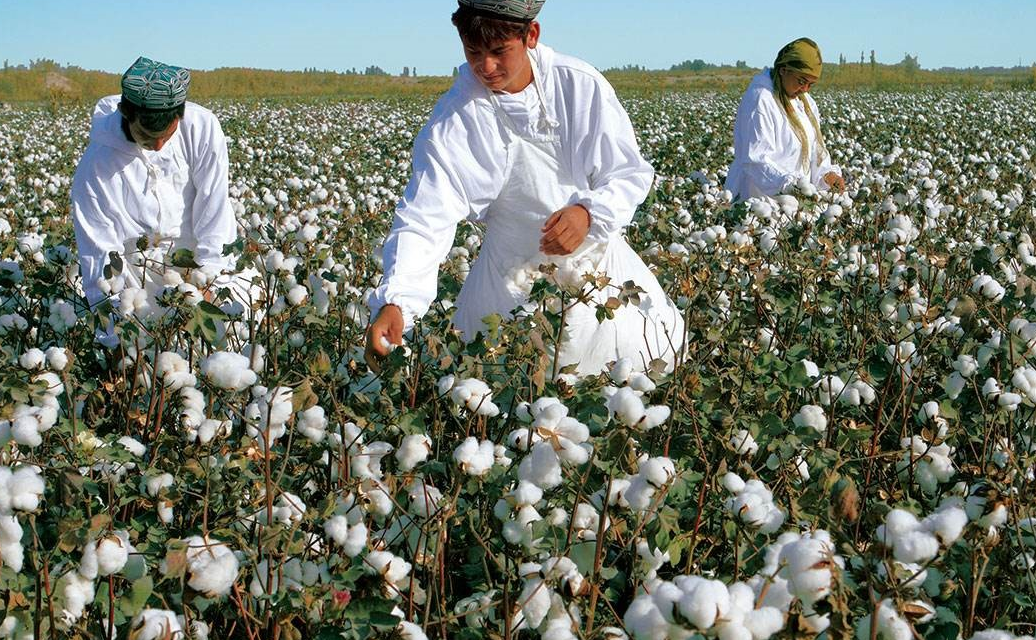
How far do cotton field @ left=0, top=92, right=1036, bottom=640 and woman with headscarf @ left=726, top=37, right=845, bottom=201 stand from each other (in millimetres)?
2336

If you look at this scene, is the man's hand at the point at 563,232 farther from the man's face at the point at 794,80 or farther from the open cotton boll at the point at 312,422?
the man's face at the point at 794,80

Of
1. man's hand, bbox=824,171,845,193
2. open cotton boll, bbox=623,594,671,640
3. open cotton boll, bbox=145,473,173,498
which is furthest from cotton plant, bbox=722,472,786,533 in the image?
man's hand, bbox=824,171,845,193

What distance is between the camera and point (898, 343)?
3.06 m

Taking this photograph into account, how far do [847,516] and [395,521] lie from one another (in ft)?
3.16

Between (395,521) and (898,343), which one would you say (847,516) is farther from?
(898,343)

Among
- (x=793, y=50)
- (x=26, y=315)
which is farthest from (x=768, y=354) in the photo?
(x=793, y=50)

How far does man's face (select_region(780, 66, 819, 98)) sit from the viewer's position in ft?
20.7

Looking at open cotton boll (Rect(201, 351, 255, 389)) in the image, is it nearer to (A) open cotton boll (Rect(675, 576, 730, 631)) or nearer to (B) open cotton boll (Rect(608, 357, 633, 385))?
(B) open cotton boll (Rect(608, 357, 633, 385))

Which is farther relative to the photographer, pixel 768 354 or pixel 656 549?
pixel 768 354

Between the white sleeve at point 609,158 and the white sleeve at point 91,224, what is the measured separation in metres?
1.91

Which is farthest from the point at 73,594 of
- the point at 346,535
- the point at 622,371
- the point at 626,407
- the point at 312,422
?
the point at 622,371


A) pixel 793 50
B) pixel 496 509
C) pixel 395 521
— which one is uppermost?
pixel 793 50

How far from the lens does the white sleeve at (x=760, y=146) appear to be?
6.35 meters

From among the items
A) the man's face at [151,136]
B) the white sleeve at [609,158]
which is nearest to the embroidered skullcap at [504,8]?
the white sleeve at [609,158]
